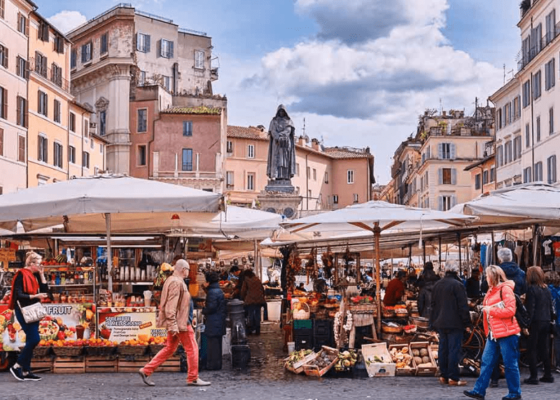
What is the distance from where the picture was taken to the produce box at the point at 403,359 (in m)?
11.6

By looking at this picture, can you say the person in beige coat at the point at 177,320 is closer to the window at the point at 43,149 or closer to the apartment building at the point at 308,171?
the window at the point at 43,149

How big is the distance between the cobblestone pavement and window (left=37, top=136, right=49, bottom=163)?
3453 centimetres

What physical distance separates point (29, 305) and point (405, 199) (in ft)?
310

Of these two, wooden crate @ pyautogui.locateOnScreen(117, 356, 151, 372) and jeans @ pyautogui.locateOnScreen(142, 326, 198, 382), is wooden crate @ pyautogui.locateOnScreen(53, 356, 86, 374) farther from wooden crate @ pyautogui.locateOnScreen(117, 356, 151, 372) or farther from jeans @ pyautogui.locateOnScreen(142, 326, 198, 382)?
jeans @ pyautogui.locateOnScreen(142, 326, 198, 382)

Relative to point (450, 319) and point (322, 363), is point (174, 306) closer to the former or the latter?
point (322, 363)

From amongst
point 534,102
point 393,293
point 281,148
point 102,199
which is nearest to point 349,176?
point 534,102

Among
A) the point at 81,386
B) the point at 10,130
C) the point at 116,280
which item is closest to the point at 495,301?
the point at 81,386

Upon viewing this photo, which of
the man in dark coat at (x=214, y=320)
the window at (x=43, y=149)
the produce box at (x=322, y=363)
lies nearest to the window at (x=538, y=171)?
the window at (x=43, y=149)

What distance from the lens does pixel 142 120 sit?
60656 millimetres

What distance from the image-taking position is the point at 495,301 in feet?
31.2

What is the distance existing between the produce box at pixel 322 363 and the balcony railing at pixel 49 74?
3571cm

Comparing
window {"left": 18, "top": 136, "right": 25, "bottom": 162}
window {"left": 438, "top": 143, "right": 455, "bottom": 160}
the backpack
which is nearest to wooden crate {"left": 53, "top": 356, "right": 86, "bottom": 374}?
the backpack

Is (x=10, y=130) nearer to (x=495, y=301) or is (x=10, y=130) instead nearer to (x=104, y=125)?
(x=104, y=125)

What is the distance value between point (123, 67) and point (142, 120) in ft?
13.5
